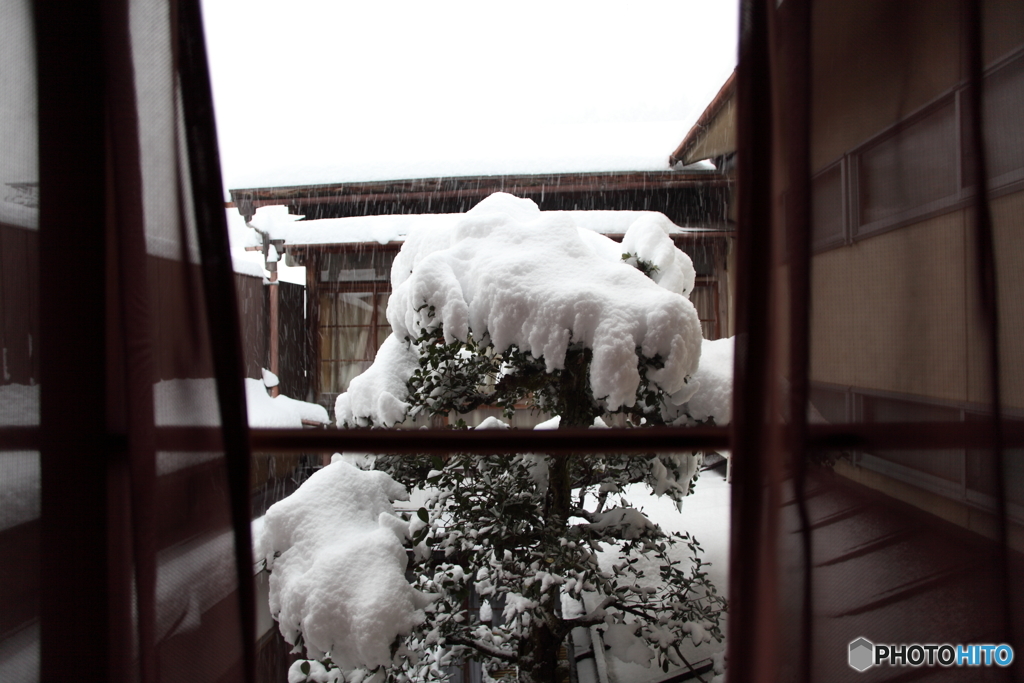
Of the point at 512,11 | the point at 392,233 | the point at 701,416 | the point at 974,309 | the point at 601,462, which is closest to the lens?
the point at 974,309

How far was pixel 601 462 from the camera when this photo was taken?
1.83 meters

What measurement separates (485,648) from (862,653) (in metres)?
1.33

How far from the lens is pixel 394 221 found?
1.58m

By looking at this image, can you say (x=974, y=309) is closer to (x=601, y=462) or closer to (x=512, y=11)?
(x=512, y=11)

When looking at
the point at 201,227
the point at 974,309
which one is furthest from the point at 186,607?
the point at 974,309

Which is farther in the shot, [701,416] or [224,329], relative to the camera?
[701,416]

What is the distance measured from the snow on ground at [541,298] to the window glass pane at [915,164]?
0.57 metres

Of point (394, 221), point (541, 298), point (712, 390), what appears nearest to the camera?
point (541, 298)

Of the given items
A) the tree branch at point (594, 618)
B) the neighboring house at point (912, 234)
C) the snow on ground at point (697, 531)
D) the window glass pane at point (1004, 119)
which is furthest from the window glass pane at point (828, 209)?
the tree branch at point (594, 618)

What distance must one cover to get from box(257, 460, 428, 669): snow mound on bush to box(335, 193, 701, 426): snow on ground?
265mm

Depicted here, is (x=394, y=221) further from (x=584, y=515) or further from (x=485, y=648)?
(x=485, y=648)

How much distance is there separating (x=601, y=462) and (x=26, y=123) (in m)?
1.71

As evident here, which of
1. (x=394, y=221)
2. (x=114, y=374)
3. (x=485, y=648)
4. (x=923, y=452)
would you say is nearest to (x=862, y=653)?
(x=923, y=452)

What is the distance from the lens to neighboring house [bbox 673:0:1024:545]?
2.31ft
